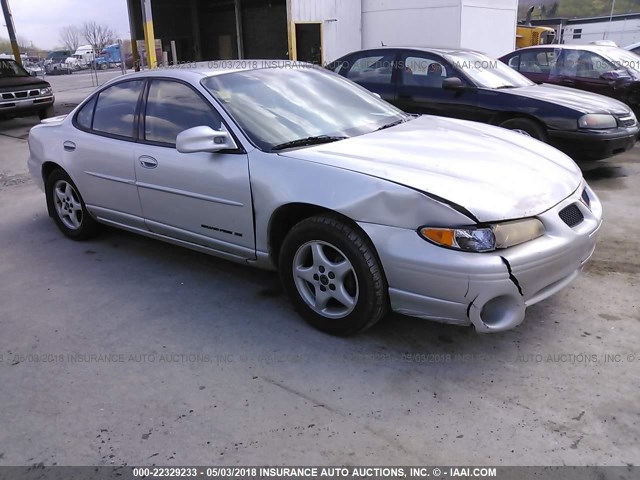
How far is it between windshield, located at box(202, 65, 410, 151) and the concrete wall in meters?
11.3

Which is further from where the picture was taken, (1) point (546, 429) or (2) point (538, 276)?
(2) point (538, 276)

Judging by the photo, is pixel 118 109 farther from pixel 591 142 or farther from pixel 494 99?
pixel 591 142

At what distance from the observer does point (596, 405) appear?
2613 mm

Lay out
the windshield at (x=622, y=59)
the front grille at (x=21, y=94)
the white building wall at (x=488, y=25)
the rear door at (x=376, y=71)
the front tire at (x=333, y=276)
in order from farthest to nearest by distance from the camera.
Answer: the white building wall at (x=488, y=25)
the front grille at (x=21, y=94)
the windshield at (x=622, y=59)
the rear door at (x=376, y=71)
the front tire at (x=333, y=276)

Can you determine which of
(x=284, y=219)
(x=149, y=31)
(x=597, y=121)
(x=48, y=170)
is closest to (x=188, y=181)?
(x=284, y=219)

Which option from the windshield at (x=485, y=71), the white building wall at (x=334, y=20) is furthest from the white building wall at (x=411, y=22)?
the windshield at (x=485, y=71)

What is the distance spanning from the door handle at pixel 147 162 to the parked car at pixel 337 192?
0.02m

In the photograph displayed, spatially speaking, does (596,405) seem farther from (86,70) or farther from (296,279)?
(86,70)

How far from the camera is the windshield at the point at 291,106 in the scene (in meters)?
3.55

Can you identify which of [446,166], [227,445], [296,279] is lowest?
[227,445]

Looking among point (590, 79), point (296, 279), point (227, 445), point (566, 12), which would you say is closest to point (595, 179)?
point (590, 79)

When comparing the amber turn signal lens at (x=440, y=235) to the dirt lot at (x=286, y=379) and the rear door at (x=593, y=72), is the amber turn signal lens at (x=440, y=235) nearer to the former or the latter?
the dirt lot at (x=286, y=379)

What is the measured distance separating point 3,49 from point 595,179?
215 ft

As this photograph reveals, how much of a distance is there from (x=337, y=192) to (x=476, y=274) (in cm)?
86
